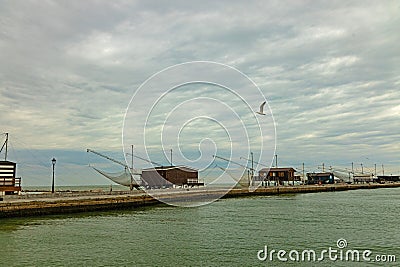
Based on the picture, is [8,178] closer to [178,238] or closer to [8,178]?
[8,178]

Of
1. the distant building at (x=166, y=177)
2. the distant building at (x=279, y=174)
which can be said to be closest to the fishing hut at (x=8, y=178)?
the distant building at (x=166, y=177)

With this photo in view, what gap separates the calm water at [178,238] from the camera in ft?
70.1

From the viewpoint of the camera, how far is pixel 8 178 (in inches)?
1759

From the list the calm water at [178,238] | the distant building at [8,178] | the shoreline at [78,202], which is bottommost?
the calm water at [178,238]

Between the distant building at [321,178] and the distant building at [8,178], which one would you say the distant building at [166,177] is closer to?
the distant building at [8,178]

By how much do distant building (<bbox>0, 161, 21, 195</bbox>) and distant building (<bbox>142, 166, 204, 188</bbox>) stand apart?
Result: 41.1 metres


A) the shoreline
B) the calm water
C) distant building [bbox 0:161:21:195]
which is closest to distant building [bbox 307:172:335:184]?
the shoreline

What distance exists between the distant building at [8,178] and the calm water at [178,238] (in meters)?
8.17

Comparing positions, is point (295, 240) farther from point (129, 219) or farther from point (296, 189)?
point (296, 189)

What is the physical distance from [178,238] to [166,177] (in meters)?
58.8

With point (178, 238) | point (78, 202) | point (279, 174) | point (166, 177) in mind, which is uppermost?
point (279, 174)

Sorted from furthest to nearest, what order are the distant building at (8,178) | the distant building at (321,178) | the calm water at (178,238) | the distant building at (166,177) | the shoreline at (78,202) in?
the distant building at (321,178) → the distant building at (166,177) → the distant building at (8,178) → the shoreline at (78,202) → the calm water at (178,238)

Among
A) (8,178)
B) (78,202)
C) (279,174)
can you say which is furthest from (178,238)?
(279,174)

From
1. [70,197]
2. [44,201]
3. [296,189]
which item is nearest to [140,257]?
[44,201]
